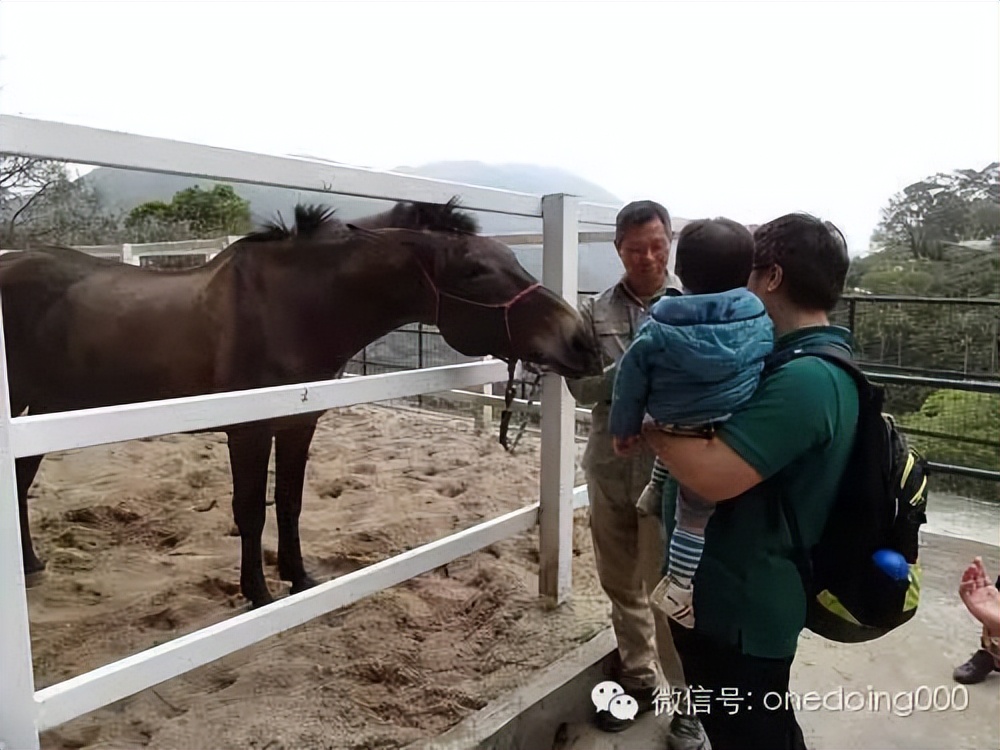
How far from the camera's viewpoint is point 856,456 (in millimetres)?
881

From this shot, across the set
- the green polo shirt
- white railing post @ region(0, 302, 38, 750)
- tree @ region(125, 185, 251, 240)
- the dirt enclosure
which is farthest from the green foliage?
white railing post @ region(0, 302, 38, 750)

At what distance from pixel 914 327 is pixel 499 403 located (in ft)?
5.40

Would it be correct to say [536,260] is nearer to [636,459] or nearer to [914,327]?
[636,459]

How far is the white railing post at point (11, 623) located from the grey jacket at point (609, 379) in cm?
115

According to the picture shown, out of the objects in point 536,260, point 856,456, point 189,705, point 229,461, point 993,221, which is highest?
point 993,221

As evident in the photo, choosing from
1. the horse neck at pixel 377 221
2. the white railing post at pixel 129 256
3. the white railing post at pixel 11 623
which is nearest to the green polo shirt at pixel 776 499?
the white railing post at pixel 11 623

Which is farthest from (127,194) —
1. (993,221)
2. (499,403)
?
(993,221)

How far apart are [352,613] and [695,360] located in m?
1.73

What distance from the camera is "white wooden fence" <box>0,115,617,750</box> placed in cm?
100

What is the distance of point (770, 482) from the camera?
91 centimetres

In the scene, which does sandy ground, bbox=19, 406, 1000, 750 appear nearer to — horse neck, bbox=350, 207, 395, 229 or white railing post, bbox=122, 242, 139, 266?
white railing post, bbox=122, 242, 139, 266

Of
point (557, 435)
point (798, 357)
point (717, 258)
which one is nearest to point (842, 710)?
point (557, 435)

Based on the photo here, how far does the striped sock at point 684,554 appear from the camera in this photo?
96 centimetres

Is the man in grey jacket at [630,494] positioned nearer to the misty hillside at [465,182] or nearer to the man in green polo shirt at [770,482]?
the misty hillside at [465,182]
